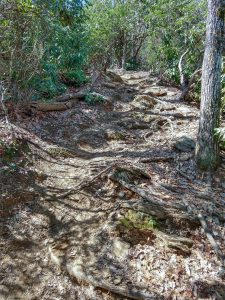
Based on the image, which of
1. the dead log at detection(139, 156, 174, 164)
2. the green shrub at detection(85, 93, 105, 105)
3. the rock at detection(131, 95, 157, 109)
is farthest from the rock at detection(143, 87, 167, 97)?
the dead log at detection(139, 156, 174, 164)

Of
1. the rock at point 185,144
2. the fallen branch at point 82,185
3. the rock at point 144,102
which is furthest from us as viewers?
the rock at point 144,102

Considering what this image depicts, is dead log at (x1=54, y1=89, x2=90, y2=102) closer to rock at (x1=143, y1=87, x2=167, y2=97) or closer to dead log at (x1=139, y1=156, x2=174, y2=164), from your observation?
rock at (x1=143, y1=87, x2=167, y2=97)

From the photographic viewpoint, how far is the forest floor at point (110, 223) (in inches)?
110

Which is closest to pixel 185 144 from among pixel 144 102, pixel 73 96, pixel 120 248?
pixel 120 248

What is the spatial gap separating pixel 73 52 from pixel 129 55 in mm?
11807

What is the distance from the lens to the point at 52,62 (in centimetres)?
856

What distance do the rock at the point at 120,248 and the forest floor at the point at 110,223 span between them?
1cm

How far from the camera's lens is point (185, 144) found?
5.85 metres

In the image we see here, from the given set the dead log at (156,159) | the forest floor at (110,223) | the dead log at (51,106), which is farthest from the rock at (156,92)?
the dead log at (156,159)

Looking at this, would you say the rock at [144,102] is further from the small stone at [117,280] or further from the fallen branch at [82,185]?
the small stone at [117,280]

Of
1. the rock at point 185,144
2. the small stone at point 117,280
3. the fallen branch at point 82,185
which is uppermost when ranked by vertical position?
the rock at point 185,144

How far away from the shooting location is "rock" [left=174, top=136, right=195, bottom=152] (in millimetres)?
5681

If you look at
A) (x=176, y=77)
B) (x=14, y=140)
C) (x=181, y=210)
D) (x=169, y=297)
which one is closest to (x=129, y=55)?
(x=176, y=77)

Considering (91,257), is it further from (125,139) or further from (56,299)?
(125,139)
